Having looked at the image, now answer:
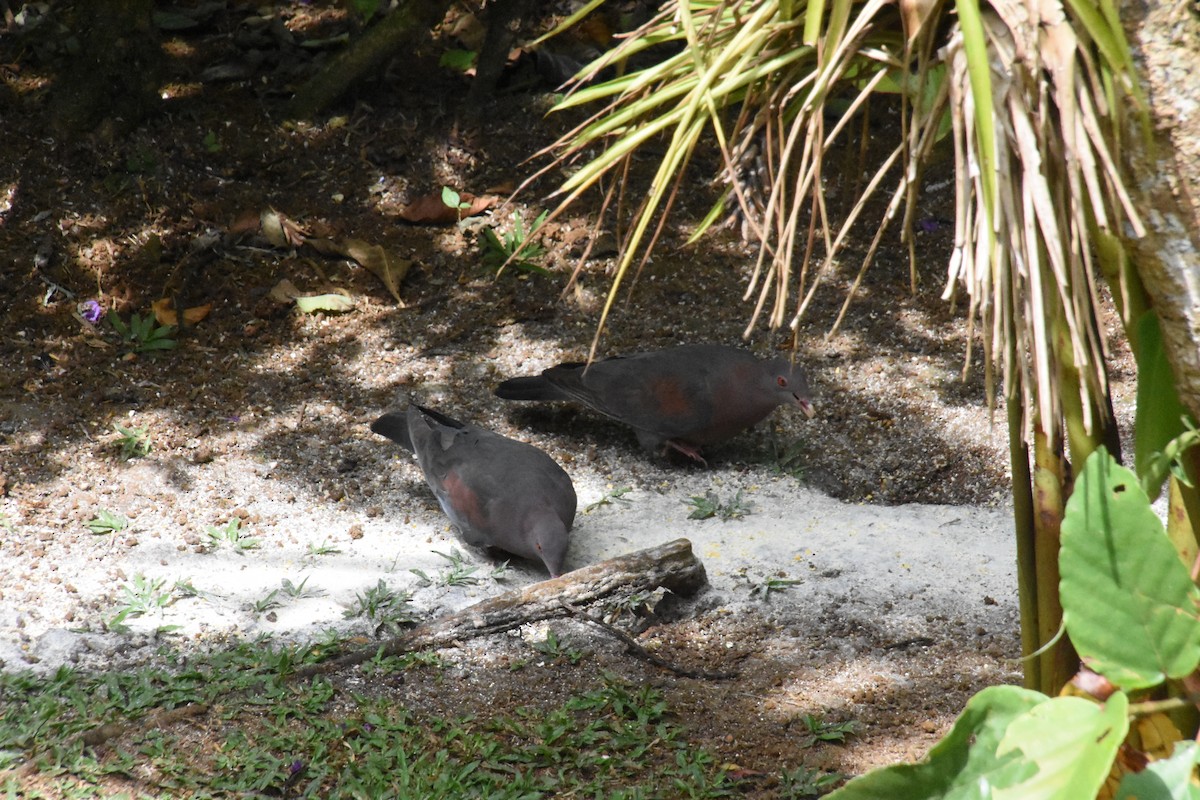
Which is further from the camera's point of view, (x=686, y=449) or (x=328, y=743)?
(x=686, y=449)

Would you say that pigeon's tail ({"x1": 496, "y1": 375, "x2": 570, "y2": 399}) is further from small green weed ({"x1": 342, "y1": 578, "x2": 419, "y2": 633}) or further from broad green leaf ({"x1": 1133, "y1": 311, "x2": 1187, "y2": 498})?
broad green leaf ({"x1": 1133, "y1": 311, "x2": 1187, "y2": 498})

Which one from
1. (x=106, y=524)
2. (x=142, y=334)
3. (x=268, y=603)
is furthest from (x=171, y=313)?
(x=268, y=603)

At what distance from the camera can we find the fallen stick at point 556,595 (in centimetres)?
310

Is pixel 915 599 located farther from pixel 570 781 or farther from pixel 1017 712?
pixel 1017 712

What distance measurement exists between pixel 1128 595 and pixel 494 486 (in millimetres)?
2702

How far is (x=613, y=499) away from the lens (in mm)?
4270

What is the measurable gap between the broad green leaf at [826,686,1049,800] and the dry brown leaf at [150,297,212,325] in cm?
437

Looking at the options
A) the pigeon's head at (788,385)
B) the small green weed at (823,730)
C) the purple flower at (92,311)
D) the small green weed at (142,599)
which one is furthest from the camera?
the purple flower at (92,311)

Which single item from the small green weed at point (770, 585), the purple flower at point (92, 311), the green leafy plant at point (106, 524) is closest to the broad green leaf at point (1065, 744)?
the small green weed at point (770, 585)

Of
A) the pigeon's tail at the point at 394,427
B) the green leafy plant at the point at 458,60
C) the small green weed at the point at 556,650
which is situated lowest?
the small green weed at the point at 556,650

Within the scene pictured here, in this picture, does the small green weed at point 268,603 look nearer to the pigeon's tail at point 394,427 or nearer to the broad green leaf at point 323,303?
the pigeon's tail at point 394,427

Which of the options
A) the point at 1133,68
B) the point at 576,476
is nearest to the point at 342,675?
the point at 576,476

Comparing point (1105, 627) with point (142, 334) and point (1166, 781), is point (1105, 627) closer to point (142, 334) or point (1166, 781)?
point (1166, 781)

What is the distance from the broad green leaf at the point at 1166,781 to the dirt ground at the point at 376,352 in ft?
4.82
